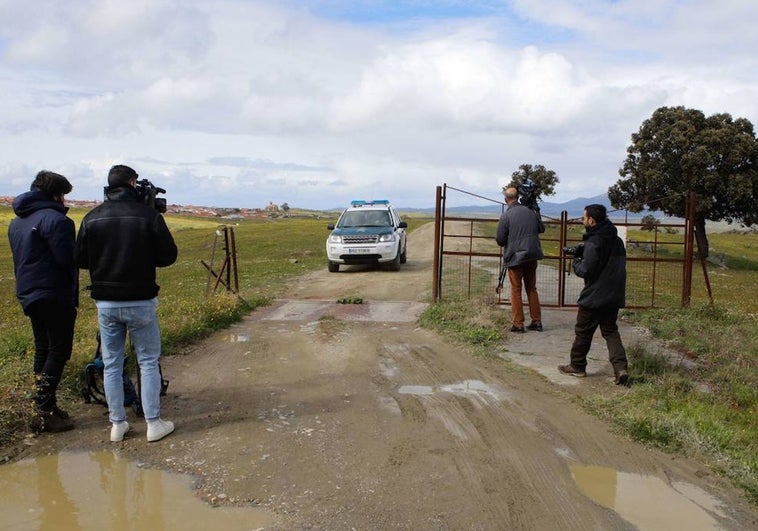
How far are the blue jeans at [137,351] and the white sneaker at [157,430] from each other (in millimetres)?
51

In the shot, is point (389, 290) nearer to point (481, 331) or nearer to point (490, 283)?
point (490, 283)

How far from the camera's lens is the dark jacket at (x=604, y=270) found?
6465mm

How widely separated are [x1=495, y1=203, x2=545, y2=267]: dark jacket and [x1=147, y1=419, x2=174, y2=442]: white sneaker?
528 cm

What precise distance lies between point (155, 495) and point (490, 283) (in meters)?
11.2

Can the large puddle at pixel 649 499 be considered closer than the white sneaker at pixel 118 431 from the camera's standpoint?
Yes

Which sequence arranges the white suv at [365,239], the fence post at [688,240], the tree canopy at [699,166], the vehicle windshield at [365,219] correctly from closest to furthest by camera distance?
the fence post at [688,240], the white suv at [365,239], the vehicle windshield at [365,219], the tree canopy at [699,166]

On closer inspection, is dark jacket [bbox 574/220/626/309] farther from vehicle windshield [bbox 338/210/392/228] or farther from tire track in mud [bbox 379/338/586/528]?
vehicle windshield [bbox 338/210/392/228]

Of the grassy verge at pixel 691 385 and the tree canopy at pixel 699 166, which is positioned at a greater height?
the tree canopy at pixel 699 166

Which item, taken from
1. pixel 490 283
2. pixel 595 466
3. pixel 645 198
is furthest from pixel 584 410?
pixel 645 198

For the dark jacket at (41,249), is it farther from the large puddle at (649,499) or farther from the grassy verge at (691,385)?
the grassy verge at (691,385)

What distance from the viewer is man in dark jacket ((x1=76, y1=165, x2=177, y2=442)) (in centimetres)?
465

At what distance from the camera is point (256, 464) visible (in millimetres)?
4441

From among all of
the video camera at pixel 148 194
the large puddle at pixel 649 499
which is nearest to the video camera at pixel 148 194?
the video camera at pixel 148 194

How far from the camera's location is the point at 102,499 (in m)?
3.97
